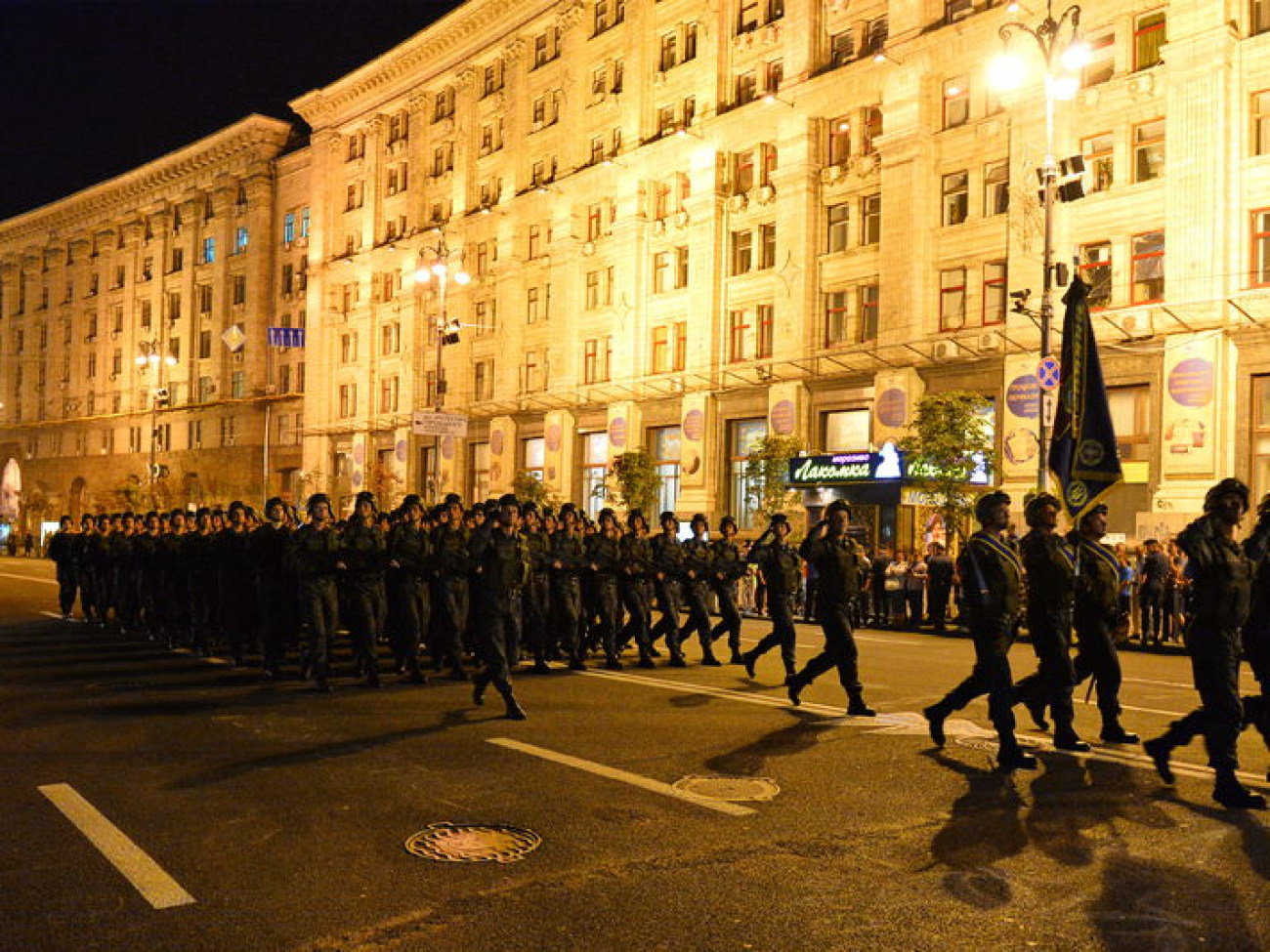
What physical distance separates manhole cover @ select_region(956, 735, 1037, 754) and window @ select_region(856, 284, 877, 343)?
2773 cm

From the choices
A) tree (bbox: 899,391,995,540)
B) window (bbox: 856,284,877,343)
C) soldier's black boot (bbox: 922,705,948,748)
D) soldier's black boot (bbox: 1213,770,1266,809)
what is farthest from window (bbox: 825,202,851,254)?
soldier's black boot (bbox: 1213,770,1266,809)

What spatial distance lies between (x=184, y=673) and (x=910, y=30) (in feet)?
95.9

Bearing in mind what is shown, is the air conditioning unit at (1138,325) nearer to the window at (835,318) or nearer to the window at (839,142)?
the window at (835,318)

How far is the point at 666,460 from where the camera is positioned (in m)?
42.9

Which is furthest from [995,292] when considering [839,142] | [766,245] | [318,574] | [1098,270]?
[318,574]

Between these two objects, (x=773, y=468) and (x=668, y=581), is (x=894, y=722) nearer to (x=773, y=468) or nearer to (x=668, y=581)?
(x=668, y=581)

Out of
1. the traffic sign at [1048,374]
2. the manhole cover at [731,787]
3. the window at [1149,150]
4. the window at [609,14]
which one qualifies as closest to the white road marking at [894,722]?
the manhole cover at [731,787]

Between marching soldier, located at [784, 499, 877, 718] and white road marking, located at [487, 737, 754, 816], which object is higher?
marching soldier, located at [784, 499, 877, 718]

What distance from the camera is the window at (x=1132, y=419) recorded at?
29.3 metres

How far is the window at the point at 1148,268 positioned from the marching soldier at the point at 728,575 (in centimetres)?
1869

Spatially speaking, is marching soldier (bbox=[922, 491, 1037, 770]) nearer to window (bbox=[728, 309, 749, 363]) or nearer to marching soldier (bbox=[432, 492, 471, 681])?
marching soldier (bbox=[432, 492, 471, 681])

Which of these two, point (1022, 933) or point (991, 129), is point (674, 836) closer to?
point (1022, 933)

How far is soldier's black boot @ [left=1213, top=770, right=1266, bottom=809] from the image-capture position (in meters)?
6.96

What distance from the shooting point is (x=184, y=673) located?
1376 cm
